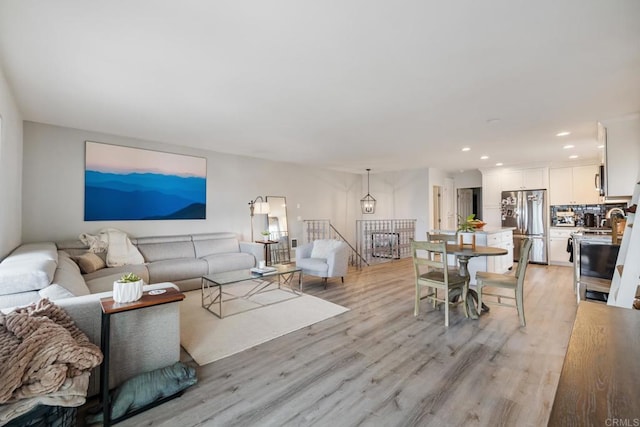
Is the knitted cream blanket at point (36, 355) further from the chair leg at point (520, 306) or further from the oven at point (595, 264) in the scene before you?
the oven at point (595, 264)

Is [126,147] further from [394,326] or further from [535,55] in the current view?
[535,55]

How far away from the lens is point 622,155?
363cm

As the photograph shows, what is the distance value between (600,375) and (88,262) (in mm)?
4795

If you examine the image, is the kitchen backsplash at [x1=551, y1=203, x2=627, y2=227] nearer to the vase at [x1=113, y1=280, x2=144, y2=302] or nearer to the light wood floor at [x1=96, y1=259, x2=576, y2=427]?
the light wood floor at [x1=96, y1=259, x2=576, y2=427]

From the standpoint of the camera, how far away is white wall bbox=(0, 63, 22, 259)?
2666mm

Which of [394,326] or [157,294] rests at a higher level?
[157,294]

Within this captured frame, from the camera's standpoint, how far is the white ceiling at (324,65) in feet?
6.01

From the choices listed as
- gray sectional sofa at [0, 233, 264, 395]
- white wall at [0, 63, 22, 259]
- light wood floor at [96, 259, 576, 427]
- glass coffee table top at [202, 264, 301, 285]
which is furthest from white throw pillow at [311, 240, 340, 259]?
white wall at [0, 63, 22, 259]

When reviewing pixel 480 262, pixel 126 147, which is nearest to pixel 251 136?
pixel 126 147

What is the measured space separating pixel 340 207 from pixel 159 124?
5.67 metres

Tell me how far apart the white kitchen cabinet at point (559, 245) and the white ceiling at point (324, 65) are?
9.75 ft

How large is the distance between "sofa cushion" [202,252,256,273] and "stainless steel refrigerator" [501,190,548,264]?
6.11 metres

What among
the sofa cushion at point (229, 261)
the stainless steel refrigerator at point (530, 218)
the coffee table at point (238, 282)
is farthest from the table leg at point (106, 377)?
the stainless steel refrigerator at point (530, 218)

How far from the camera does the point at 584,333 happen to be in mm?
980
